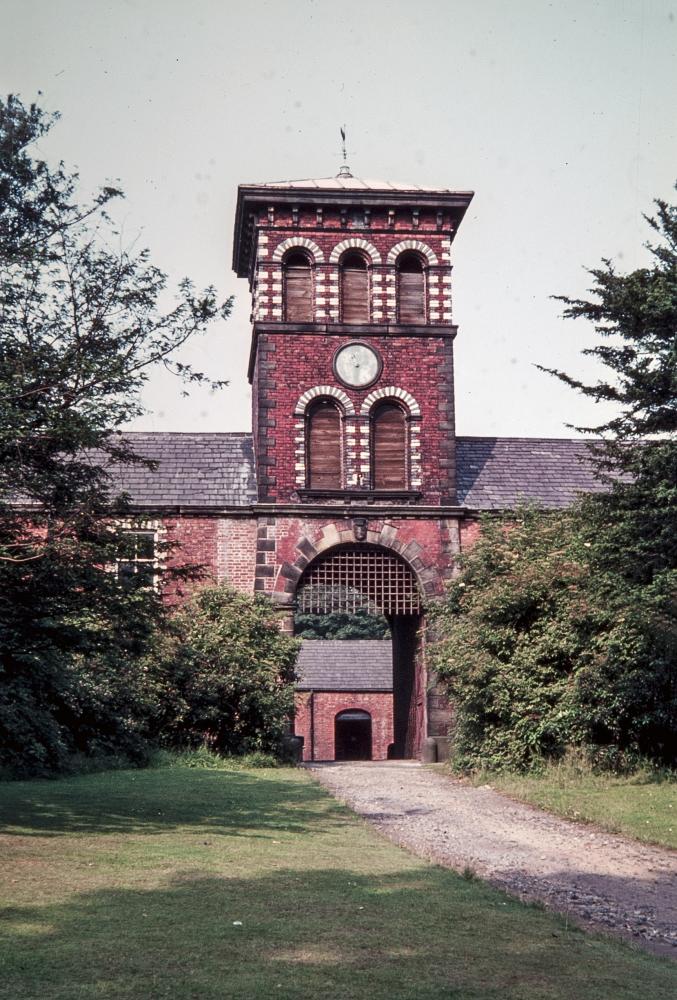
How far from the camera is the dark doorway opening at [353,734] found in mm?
42031

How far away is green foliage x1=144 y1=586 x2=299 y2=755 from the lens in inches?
818

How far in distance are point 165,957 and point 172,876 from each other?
2367 millimetres

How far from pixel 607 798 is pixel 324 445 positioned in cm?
1250

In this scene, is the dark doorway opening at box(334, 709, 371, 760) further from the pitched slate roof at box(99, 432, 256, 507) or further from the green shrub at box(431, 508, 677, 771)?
the green shrub at box(431, 508, 677, 771)

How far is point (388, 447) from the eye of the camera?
2494 cm

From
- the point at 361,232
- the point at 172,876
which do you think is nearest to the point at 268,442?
the point at 361,232

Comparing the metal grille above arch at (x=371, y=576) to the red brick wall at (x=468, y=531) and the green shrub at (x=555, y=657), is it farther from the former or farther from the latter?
the green shrub at (x=555, y=657)

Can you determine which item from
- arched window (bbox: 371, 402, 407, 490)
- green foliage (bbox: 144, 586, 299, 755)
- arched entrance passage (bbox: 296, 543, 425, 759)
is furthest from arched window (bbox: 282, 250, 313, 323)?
green foliage (bbox: 144, 586, 299, 755)

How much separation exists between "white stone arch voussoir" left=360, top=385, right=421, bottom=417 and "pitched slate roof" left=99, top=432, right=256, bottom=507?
351cm

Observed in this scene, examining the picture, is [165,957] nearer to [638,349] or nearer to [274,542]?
[638,349]

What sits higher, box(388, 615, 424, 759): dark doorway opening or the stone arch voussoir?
the stone arch voussoir

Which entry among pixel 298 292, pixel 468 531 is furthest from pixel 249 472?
pixel 468 531

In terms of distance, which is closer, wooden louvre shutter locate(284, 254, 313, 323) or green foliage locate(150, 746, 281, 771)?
green foliage locate(150, 746, 281, 771)

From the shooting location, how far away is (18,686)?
554 inches
